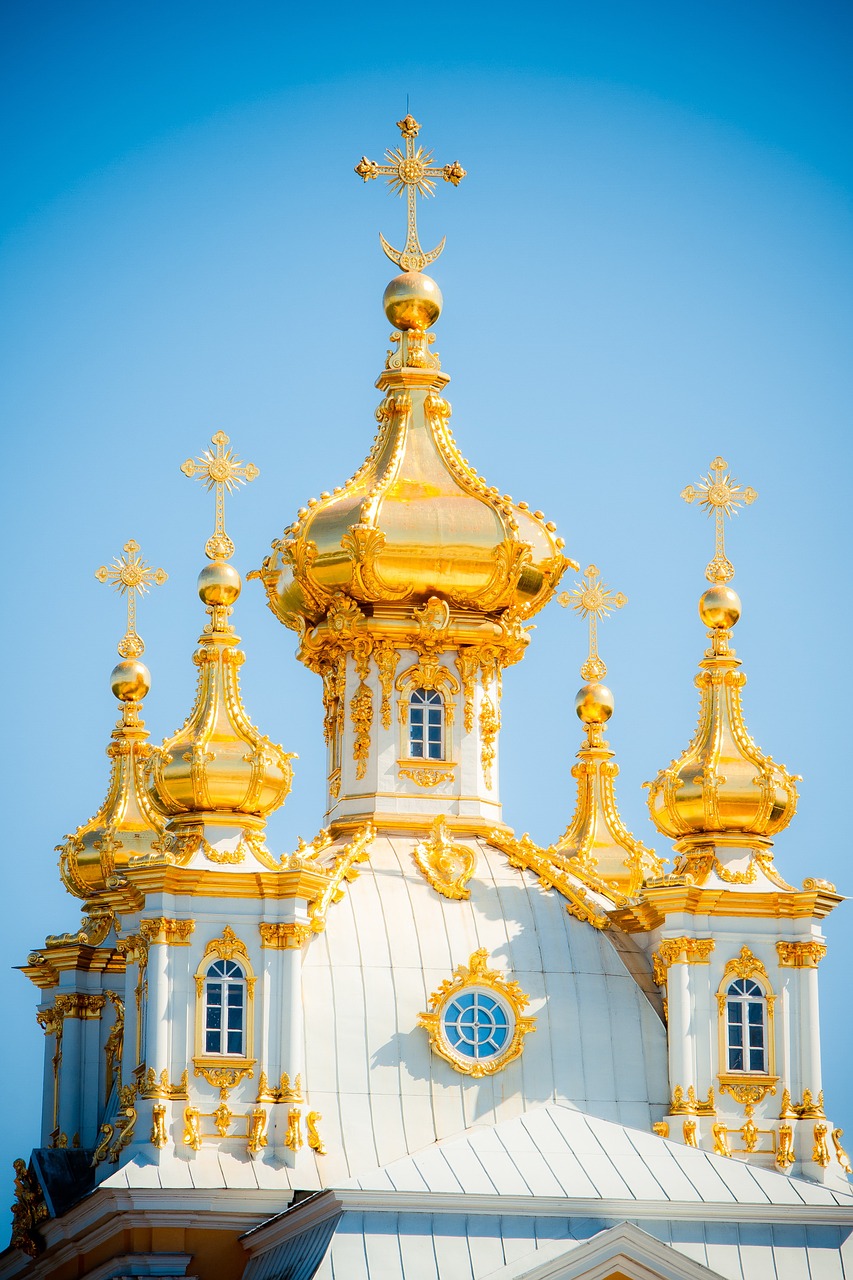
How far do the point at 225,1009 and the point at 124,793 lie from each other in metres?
8.06

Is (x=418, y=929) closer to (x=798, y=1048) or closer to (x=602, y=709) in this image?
(x=798, y=1048)

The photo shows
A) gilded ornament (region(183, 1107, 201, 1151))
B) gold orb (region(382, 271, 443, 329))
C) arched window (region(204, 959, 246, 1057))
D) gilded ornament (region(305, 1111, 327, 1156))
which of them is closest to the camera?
gilded ornament (region(183, 1107, 201, 1151))

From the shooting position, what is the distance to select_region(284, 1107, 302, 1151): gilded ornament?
3972cm

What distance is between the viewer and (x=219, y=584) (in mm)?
42875

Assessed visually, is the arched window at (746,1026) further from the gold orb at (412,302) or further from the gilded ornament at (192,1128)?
the gold orb at (412,302)

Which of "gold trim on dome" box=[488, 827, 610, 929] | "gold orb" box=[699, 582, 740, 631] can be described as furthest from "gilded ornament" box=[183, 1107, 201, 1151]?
"gold orb" box=[699, 582, 740, 631]

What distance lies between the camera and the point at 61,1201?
42219 millimetres

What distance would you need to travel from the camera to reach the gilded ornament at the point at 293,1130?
39.7m

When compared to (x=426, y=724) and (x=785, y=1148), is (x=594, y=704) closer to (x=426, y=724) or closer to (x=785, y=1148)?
(x=426, y=724)

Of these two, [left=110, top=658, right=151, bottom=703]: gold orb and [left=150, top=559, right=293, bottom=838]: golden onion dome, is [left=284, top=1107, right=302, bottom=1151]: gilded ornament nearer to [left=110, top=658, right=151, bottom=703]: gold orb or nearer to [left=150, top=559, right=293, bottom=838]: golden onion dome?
[left=150, top=559, right=293, bottom=838]: golden onion dome

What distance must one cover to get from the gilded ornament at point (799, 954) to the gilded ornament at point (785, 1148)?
80.2 inches

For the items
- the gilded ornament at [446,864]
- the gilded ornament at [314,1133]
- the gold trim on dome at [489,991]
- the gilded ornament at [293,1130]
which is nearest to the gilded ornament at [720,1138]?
the gold trim on dome at [489,991]

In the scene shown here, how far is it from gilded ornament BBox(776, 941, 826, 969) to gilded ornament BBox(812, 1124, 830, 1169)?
2060 mm

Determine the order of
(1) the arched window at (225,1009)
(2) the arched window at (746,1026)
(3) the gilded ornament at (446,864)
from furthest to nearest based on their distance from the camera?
(3) the gilded ornament at (446,864) → (2) the arched window at (746,1026) → (1) the arched window at (225,1009)
